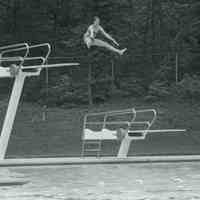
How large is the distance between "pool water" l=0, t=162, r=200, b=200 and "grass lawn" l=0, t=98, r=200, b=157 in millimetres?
5605

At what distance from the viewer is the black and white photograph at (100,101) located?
1455cm

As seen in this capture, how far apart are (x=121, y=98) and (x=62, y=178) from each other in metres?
15.5

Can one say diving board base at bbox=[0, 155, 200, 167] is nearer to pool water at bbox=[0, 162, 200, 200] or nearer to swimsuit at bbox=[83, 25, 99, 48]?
pool water at bbox=[0, 162, 200, 200]

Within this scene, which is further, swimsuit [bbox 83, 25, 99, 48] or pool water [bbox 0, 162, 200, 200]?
swimsuit [bbox 83, 25, 99, 48]

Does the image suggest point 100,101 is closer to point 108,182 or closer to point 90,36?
point 90,36

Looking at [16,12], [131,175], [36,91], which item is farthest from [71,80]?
[131,175]

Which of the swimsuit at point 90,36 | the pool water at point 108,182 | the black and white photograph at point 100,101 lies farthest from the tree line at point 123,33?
the pool water at point 108,182

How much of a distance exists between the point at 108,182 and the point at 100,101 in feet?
51.2

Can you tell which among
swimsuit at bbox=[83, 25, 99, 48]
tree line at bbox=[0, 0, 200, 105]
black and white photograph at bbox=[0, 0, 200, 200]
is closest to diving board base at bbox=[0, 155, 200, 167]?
black and white photograph at bbox=[0, 0, 200, 200]

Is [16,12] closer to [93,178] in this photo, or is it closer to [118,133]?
[118,133]

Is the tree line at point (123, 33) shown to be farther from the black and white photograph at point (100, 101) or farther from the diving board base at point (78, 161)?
the diving board base at point (78, 161)

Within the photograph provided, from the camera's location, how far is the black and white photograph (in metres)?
14.6

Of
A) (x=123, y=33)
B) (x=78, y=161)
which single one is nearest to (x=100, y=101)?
(x=123, y=33)

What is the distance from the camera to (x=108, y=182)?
558 inches
